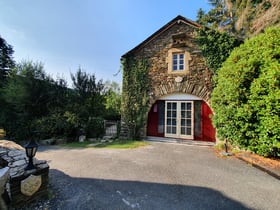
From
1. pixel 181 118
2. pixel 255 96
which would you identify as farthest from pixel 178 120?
pixel 255 96

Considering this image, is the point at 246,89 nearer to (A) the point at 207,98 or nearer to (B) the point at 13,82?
(A) the point at 207,98

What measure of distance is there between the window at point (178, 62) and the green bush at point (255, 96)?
2.47m

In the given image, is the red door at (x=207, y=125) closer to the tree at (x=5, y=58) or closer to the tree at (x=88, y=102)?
the tree at (x=88, y=102)

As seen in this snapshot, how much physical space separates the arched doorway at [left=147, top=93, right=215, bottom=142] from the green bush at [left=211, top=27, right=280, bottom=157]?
1.64 meters

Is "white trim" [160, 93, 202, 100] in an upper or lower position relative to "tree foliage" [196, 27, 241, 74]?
lower

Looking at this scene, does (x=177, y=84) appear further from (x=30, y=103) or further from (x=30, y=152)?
(x=30, y=103)

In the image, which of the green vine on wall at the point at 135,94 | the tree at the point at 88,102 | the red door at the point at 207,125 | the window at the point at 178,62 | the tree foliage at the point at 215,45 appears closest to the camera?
the tree foliage at the point at 215,45

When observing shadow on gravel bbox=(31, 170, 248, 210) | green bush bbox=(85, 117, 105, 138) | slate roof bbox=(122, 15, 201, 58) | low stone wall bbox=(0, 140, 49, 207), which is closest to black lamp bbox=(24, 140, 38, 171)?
low stone wall bbox=(0, 140, 49, 207)

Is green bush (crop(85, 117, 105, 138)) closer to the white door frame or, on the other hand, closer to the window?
the white door frame

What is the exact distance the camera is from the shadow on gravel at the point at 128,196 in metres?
2.20

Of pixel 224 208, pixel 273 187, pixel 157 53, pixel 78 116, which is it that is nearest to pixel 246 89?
pixel 273 187

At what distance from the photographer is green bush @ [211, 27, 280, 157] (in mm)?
3848

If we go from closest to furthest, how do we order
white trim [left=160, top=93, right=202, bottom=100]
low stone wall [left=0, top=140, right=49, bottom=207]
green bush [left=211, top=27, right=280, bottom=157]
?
1. low stone wall [left=0, top=140, right=49, bottom=207]
2. green bush [left=211, top=27, right=280, bottom=157]
3. white trim [left=160, top=93, right=202, bottom=100]

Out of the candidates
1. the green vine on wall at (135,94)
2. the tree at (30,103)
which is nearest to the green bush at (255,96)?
the green vine on wall at (135,94)
